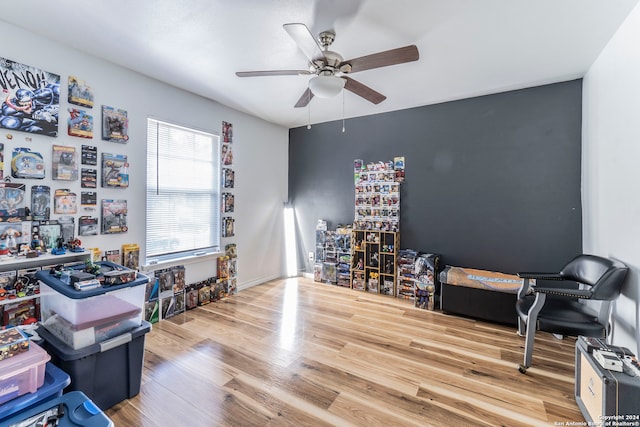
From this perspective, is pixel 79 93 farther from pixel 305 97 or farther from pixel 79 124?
pixel 305 97

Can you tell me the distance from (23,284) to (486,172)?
14.8 feet

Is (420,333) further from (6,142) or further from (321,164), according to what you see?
(6,142)

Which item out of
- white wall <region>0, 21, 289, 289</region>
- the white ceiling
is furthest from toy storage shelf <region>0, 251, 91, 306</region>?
the white ceiling

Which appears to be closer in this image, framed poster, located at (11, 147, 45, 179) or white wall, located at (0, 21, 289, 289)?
framed poster, located at (11, 147, 45, 179)

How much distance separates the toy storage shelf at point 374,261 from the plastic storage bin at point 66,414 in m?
3.28

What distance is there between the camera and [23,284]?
2.04 metres

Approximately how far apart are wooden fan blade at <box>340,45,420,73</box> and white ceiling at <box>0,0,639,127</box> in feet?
0.89

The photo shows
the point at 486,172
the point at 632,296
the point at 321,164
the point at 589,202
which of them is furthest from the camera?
the point at 321,164

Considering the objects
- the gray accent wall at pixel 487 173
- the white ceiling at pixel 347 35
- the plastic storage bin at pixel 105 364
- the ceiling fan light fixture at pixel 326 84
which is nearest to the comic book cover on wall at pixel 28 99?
the white ceiling at pixel 347 35

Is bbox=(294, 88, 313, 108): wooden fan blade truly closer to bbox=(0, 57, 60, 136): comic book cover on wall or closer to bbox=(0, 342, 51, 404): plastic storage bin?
bbox=(0, 57, 60, 136): comic book cover on wall

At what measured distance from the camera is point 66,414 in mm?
1213

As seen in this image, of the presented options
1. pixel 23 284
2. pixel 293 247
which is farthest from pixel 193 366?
pixel 293 247

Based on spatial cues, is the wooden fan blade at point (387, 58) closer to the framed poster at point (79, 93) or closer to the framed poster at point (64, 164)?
the framed poster at point (79, 93)

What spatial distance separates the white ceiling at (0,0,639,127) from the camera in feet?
5.94
